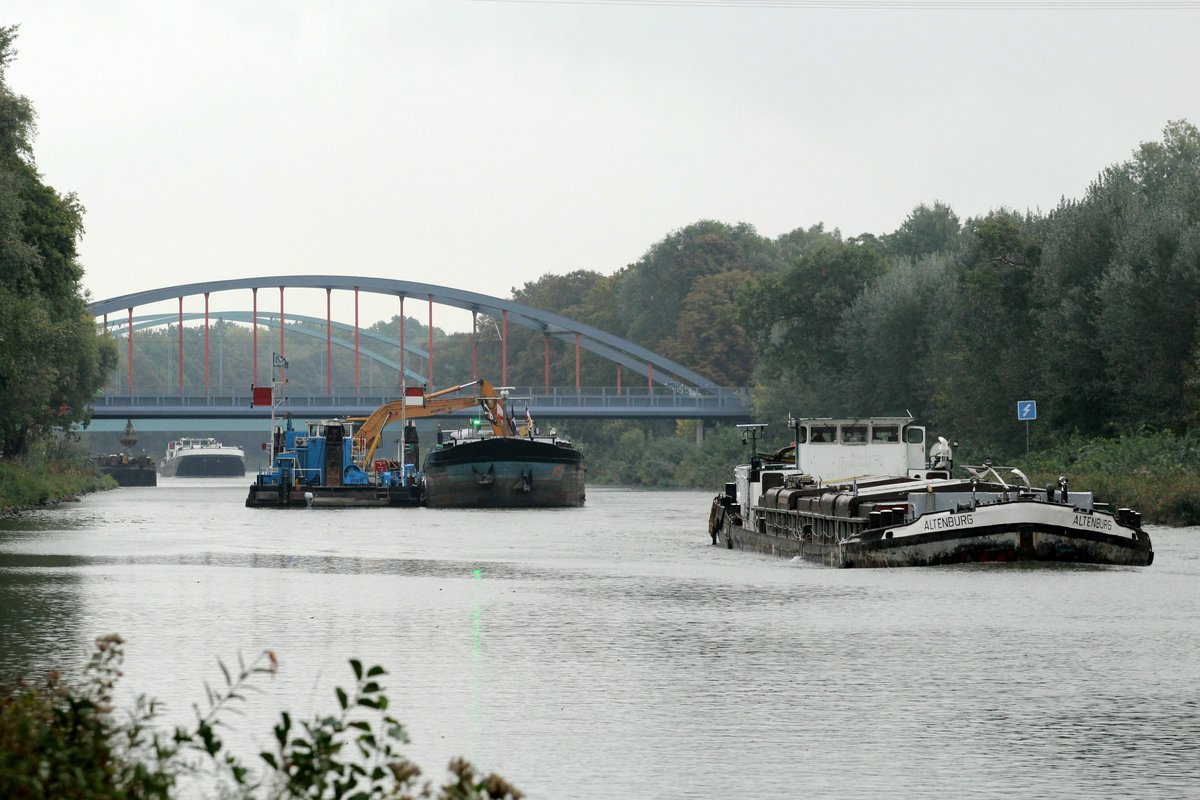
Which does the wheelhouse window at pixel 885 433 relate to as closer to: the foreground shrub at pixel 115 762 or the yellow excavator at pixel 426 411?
the foreground shrub at pixel 115 762

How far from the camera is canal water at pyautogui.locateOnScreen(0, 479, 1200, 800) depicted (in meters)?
12.3

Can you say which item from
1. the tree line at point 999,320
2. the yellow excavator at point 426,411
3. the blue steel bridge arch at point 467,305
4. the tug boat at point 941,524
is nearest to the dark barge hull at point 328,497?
the yellow excavator at point 426,411

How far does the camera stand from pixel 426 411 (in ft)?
290

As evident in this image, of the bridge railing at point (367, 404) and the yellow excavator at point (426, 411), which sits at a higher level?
the bridge railing at point (367, 404)

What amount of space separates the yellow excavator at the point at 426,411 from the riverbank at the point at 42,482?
13166 millimetres

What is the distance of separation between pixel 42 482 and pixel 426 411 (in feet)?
70.5

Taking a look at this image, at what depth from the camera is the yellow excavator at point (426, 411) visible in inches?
3263

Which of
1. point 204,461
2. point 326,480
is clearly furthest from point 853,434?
point 204,461

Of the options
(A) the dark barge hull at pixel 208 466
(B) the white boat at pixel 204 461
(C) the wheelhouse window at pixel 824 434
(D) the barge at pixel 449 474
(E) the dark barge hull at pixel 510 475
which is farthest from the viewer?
(A) the dark barge hull at pixel 208 466

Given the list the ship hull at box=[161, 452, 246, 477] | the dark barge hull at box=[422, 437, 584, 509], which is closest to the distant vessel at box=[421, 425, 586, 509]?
the dark barge hull at box=[422, 437, 584, 509]

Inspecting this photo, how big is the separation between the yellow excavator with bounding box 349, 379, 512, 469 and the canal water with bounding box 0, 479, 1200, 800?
44.5 metres

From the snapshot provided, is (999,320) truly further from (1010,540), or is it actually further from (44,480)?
(1010,540)

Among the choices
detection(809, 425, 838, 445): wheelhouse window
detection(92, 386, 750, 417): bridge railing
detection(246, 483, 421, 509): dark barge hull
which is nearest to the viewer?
detection(809, 425, 838, 445): wheelhouse window

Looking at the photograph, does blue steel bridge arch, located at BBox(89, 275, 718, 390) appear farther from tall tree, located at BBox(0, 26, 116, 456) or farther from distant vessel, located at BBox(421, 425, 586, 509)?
A: tall tree, located at BBox(0, 26, 116, 456)
